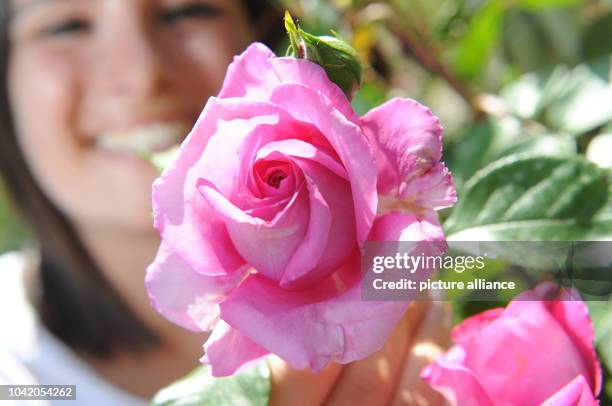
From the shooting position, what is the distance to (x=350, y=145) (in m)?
0.21

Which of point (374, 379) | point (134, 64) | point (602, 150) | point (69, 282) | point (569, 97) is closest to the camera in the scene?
point (374, 379)

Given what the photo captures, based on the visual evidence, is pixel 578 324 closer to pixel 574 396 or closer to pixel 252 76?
pixel 574 396

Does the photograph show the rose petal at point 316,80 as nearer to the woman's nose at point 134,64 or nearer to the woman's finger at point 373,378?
the woman's finger at point 373,378

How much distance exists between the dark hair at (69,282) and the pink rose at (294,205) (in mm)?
756

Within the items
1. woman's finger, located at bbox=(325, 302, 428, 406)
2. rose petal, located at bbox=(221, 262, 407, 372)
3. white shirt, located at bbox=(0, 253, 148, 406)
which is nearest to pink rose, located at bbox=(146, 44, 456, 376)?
rose petal, located at bbox=(221, 262, 407, 372)

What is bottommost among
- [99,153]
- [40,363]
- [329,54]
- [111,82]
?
[40,363]

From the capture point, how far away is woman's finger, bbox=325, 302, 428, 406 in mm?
317

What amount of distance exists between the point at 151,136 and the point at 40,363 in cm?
41

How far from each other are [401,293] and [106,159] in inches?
27.3

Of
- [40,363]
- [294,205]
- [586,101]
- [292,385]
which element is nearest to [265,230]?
[294,205]

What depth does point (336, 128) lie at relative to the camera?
0.68 feet

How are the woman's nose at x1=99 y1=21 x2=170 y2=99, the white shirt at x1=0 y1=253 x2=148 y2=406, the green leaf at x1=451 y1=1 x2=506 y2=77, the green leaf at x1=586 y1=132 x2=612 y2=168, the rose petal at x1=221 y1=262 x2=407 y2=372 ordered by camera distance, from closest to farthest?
the rose petal at x1=221 y1=262 x2=407 y2=372 < the green leaf at x1=586 y1=132 x2=612 y2=168 < the green leaf at x1=451 y1=1 x2=506 y2=77 < the woman's nose at x1=99 y1=21 x2=170 y2=99 < the white shirt at x1=0 y1=253 x2=148 y2=406

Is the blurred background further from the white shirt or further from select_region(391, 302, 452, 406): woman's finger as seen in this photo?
the white shirt

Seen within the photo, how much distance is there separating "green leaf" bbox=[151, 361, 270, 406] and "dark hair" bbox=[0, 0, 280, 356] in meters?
0.68
